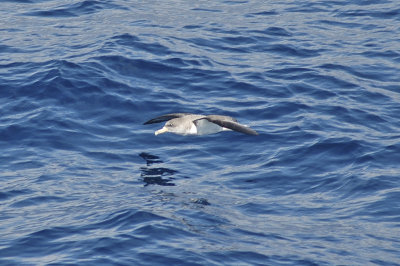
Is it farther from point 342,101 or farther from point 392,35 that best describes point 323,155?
point 392,35

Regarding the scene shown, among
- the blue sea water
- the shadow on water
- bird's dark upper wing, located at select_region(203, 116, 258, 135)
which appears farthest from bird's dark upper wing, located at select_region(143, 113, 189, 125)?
bird's dark upper wing, located at select_region(203, 116, 258, 135)

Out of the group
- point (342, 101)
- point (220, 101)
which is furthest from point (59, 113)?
point (342, 101)

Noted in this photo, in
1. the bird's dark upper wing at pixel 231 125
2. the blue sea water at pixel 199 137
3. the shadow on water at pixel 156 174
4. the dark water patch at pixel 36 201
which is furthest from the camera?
the shadow on water at pixel 156 174

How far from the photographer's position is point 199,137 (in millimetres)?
19469

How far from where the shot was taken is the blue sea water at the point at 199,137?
47.7ft

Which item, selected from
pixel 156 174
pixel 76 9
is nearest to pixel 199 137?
pixel 156 174

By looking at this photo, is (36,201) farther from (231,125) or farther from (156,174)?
(231,125)

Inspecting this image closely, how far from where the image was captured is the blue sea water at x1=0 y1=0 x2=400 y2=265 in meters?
14.5

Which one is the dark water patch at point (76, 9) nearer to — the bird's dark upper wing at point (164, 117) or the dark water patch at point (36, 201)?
the bird's dark upper wing at point (164, 117)

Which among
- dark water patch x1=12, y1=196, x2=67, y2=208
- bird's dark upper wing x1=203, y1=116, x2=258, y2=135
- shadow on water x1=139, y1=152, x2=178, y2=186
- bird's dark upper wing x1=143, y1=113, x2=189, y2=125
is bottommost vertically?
dark water patch x1=12, y1=196, x2=67, y2=208

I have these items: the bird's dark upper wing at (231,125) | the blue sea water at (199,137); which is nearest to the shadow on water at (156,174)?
the blue sea water at (199,137)

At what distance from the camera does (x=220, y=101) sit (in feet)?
69.5

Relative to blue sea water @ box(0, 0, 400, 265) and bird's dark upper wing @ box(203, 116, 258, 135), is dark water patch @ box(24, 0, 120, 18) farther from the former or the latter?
bird's dark upper wing @ box(203, 116, 258, 135)

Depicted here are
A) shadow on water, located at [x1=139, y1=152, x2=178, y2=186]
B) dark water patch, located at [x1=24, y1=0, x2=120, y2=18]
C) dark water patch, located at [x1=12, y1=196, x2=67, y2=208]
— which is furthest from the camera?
dark water patch, located at [x1=24, y1=0, x2=120, y2=18]
